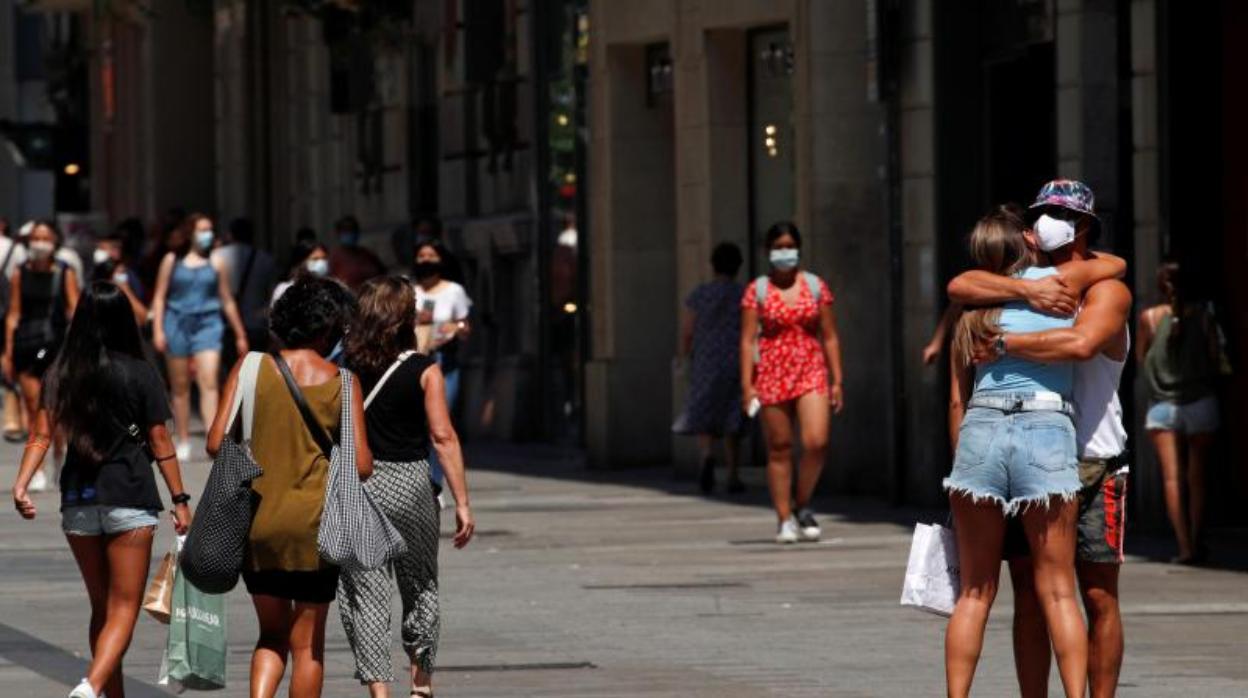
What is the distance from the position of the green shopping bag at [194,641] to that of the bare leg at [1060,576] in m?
2.36

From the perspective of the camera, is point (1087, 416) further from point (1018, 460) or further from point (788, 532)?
point (788, 532)

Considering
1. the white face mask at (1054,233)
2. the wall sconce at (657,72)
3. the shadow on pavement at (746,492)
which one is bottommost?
the shadow on pavement at (746,492)

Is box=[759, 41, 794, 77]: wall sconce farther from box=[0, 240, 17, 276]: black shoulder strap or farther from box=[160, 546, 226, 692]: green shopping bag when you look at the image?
box=[160, 546, 226, 692]: green shopping bag

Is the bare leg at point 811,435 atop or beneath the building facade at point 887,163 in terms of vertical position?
beneath

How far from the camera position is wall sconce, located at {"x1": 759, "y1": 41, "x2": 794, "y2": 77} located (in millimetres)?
23500

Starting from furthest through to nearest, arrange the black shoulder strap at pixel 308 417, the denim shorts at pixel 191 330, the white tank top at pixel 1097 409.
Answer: the denim shorts at pixel 191 330
the white tank top at pixel 1097 409
the black shoulder strap at pixel 308 417

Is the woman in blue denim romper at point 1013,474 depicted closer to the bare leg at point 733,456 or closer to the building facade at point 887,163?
the building facade at point 887,163

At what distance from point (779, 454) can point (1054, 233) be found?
8.14 metres

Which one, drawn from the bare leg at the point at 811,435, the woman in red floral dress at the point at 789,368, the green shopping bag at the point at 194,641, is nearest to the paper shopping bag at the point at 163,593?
the green shopping bag at the point at 194,641

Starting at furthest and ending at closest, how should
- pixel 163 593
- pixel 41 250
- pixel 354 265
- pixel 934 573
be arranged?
pixel 354 265 → pixel 41 250 → pixel 163 593 → pixel 934 573

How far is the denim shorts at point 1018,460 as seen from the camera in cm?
998

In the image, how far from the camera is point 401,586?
11.2m

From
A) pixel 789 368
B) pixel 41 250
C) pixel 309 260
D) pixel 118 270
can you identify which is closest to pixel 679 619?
pixel 789 368

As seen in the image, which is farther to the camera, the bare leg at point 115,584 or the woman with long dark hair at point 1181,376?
the woman with long dark hair at point 1181,376
